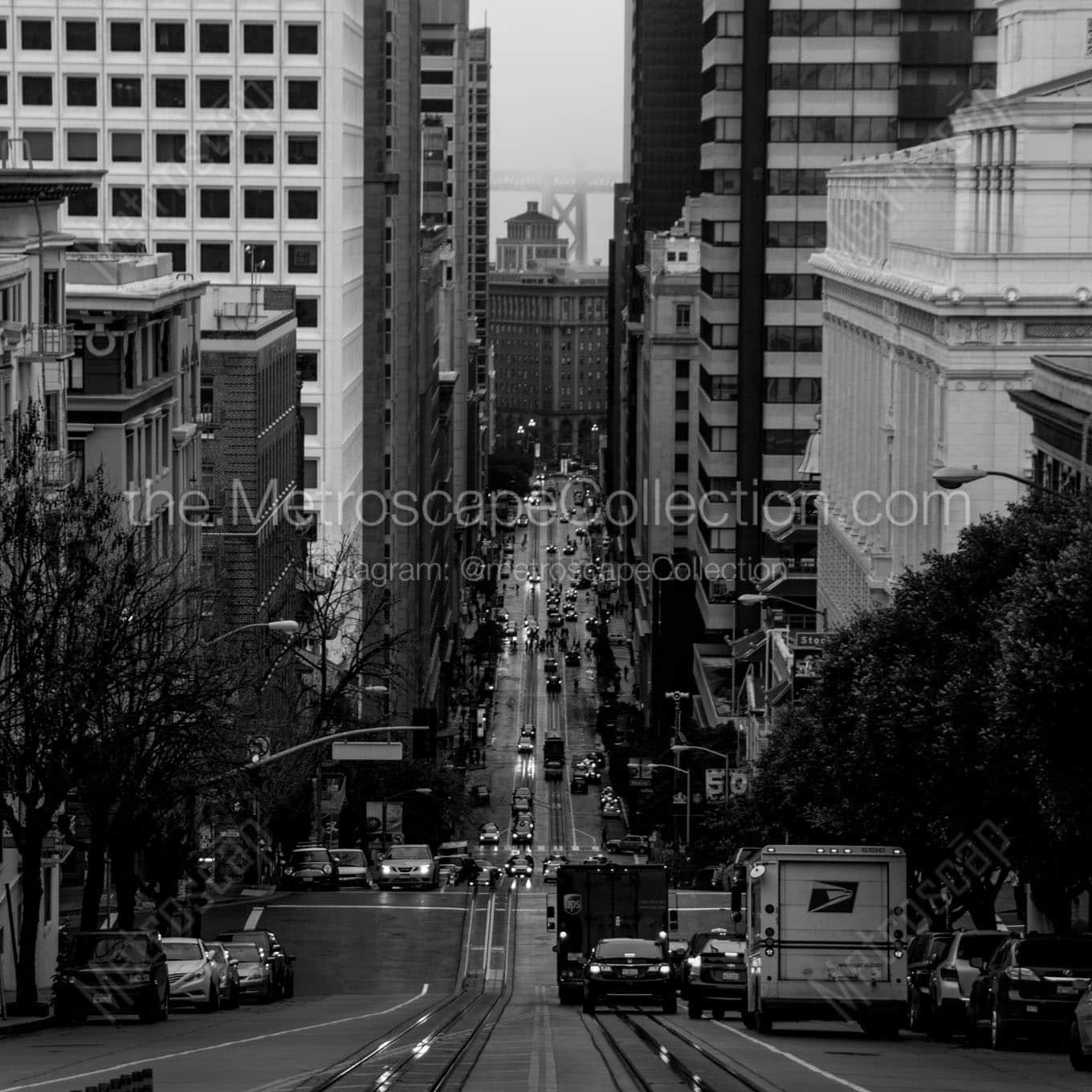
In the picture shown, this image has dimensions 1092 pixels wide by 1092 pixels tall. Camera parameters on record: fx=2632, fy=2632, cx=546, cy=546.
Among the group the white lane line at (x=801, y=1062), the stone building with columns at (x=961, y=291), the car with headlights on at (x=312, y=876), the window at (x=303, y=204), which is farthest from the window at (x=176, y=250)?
the white lane line at (x=801, y=1062)

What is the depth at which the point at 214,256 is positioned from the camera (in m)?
118

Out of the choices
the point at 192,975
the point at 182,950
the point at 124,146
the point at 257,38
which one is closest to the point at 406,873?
the point at 182,950

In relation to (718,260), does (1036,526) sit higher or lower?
lower

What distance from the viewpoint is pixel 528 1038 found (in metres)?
38.4

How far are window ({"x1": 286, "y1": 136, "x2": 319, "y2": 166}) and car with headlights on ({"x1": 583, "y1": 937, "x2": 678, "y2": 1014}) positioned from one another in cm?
7250

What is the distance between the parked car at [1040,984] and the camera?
36.2 meters

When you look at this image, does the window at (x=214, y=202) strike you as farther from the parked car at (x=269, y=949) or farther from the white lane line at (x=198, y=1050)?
the white lane line at (x=198, y=1050)

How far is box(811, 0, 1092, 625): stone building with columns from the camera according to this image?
263 feet

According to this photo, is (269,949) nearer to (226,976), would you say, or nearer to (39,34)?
(226,976)

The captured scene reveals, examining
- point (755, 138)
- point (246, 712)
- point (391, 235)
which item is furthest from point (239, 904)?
point (391, 235)

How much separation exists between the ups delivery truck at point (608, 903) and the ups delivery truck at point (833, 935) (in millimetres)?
15128

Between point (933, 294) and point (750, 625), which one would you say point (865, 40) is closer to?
point (750, 625)

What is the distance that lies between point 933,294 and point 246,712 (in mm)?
27705

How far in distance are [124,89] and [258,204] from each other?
7.76 m
